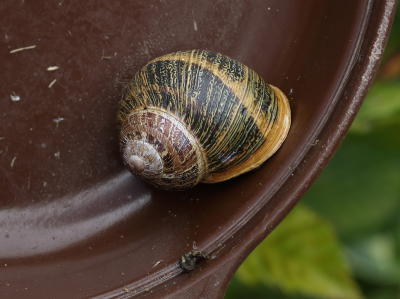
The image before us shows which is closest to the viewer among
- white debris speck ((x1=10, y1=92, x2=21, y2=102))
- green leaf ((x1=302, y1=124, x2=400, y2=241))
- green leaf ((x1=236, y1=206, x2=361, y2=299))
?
white debris speck ((x1=10, y1=92, x2=21, y2=102))

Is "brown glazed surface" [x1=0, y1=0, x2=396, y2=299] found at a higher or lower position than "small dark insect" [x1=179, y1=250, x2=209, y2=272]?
higher

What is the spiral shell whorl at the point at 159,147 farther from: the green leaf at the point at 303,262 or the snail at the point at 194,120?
the green leaf at the point at 303,262

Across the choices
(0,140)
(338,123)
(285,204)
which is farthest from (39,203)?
(338,123)

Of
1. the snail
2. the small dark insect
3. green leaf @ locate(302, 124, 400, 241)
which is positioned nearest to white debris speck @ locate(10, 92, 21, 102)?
the snail

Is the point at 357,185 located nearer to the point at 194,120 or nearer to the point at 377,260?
the point at 377,260

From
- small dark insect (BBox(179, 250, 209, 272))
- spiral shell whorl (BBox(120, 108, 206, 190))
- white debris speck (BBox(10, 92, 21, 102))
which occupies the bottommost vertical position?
small dark insect (BBox(179, 250, 209, 272))

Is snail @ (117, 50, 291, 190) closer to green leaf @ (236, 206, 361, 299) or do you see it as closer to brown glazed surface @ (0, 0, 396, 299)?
brown glazed surface @ (0, 0, 396, 299)
